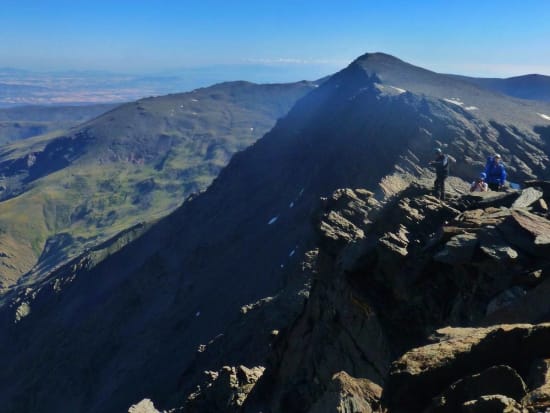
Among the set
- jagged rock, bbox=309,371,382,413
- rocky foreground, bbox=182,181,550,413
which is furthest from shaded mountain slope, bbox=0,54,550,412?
jagged rock, bbox=309,371,382,413

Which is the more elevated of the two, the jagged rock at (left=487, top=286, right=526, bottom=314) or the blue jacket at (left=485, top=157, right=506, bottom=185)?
the blue jacket at (left=485, top=157, right=506, bottom=185)

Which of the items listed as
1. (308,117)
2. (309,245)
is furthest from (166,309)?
(308,117)

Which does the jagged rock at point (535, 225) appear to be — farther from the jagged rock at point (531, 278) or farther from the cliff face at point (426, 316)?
the jagged rock at point (531, 278)

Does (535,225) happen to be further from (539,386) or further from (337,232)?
(337,232)

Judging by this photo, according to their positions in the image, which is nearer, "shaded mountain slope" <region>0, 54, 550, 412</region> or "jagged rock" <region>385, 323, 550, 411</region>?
"jagged rock" <region>385, 323, 550, 411</region>

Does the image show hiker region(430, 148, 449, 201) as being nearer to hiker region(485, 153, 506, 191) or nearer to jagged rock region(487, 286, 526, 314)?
hiker region(485, 153, 506, 191)

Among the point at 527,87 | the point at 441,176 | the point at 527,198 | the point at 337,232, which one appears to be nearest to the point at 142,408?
the point at 337,232
